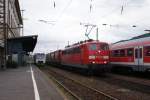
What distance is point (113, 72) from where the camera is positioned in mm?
34188

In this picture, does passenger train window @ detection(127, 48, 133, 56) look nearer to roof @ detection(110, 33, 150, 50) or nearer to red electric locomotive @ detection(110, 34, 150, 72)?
red electric locomotive @ detection(110, 34, 150, 72)

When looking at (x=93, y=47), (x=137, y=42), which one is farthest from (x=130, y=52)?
(x=93, y=47)

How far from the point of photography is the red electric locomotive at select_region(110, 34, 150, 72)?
78.5ft

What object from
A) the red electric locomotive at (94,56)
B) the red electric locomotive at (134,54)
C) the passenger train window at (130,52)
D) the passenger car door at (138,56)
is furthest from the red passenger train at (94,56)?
the passenger car door at (138,56)

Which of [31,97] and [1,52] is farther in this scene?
[1,52]

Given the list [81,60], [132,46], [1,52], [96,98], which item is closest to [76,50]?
[81,60]

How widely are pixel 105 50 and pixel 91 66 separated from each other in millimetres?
2141

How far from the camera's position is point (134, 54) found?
85.3ft

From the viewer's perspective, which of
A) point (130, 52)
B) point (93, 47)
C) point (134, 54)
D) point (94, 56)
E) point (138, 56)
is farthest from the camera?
point (93, 47)

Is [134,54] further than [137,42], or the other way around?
[134,54]

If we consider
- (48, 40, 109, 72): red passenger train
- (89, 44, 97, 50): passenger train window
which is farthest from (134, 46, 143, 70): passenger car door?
(89, 44, 97, 50): passenger train window

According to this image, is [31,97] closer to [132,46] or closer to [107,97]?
[107,97]

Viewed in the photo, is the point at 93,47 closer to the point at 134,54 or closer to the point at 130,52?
the point at 130,52

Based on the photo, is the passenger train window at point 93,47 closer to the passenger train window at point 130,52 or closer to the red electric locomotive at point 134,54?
the red electric locomotive at point 134,54
